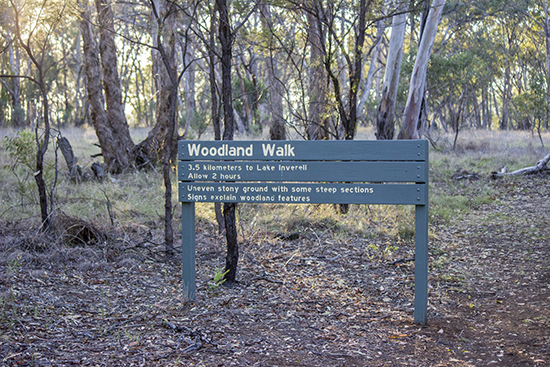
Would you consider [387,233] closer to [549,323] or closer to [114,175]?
[549,323]

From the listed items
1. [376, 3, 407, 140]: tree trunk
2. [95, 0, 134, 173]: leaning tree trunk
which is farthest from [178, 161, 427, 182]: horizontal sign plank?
[95, 0, 134, 173]: leaning tree trunk

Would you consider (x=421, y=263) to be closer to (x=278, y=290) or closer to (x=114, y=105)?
(x=278, y=290)

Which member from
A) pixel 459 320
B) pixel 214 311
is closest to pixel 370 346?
pixel 459 320

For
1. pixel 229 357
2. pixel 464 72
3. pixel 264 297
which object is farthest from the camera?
pixel 464 72

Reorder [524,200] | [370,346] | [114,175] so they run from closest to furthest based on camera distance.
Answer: [370,346] → [524,200] → [114,175]

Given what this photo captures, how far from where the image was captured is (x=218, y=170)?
3932 millimetres

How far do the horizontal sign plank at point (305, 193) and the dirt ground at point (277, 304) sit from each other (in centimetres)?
95

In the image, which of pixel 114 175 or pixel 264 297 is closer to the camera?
pixel 264 297

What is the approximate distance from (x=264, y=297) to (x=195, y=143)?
59.7 inches

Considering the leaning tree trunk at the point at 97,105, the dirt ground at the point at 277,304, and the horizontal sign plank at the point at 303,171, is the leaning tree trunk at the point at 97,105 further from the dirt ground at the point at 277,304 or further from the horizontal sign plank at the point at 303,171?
the horizontal sign plank at the point at 303,171

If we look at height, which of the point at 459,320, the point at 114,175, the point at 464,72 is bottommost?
the point at 459,320

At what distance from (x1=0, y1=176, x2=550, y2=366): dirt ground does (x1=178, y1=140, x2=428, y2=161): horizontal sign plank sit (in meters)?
1.28

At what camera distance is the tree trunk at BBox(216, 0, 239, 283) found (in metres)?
4.39

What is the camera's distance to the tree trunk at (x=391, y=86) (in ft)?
29.0
